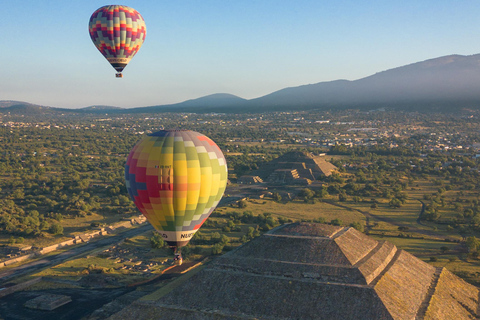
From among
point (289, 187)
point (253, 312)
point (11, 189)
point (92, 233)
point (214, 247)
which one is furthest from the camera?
point (289, 187)

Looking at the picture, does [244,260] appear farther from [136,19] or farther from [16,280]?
[136,19]

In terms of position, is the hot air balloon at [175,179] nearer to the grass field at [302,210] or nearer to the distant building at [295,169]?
the grass field at [302,210]

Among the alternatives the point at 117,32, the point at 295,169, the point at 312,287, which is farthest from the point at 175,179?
the point at 295,169

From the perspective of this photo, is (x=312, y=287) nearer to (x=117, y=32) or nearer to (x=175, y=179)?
(x=175, y=179)

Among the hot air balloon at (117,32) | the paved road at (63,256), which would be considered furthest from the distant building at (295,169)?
the hot air balloon at (117,32)

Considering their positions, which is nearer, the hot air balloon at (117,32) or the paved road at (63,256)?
Answer: the paved road at (63,256)

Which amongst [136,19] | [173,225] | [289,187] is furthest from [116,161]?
[173,225]

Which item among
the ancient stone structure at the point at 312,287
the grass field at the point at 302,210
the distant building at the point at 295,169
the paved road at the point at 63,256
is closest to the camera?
the ancient stone structure at the point at 312,287

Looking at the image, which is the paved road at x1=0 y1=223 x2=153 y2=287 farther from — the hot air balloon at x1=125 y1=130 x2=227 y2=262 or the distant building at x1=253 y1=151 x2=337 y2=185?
the distant building at x1=253 y1=151 x2=337 y2=185
